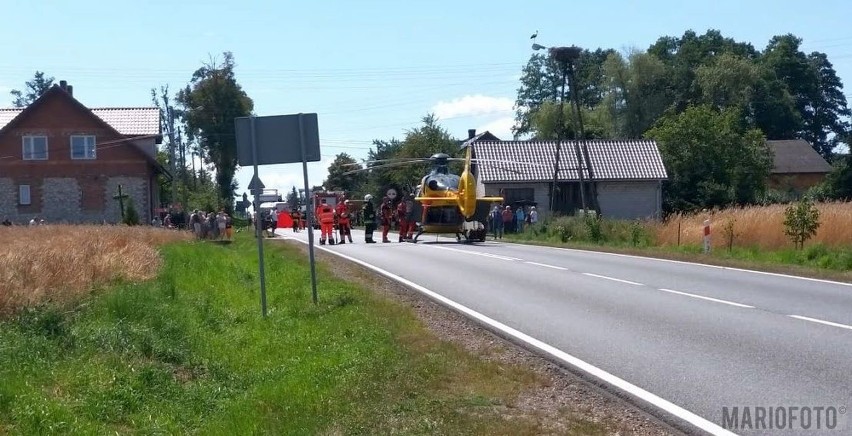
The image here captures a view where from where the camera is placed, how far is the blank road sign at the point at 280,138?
583 inches

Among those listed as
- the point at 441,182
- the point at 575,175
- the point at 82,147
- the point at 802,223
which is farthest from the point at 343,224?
the point at 82,147

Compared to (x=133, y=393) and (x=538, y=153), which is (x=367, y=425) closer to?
(x=133, y=393)

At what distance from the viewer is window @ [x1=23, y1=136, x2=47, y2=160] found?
60719mm

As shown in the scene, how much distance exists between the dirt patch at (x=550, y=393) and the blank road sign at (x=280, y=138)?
2817 mm

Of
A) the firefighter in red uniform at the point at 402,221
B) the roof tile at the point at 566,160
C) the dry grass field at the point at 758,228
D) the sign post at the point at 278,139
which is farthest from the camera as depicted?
the roof tile at the point at 566,160

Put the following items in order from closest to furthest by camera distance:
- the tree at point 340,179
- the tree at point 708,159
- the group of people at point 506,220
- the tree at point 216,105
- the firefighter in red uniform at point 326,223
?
1. the firefighter in red uniform at point 326,223
2. the group of people at point 506,220
3. the tree at point 708,159
4. the tree at point 216,105
5. the tree at point 340,179

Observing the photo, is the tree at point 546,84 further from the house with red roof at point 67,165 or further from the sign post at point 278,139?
the sign post at point 278,139

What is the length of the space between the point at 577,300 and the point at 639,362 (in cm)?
571

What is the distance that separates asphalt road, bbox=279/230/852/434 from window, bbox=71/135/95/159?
41015 mm

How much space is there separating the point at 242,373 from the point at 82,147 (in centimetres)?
5351

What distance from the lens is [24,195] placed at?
61.0 meters

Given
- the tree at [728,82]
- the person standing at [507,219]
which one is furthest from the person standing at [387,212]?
the tree at [728,82]

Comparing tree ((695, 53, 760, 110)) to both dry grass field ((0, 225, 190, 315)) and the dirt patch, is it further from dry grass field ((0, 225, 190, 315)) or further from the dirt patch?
the dirt patch

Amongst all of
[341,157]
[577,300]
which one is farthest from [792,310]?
[341,157]
